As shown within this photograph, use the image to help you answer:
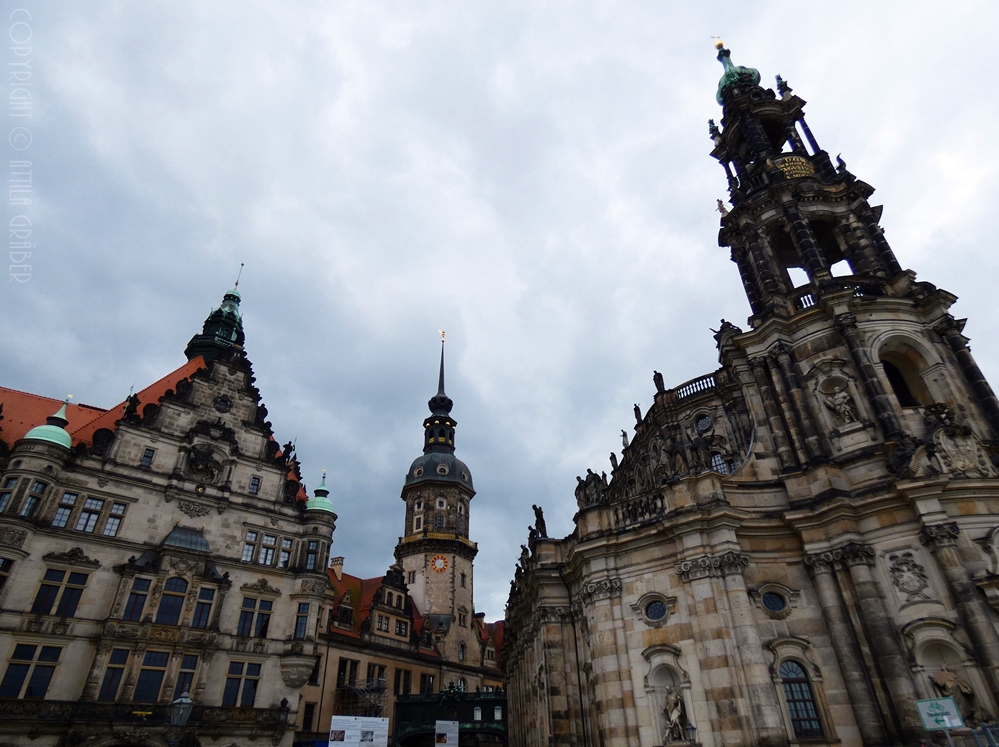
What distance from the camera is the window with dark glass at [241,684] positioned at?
3120 centimetres

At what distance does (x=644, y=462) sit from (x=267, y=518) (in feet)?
79.9

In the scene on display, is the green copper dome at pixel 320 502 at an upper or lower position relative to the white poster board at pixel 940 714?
upper

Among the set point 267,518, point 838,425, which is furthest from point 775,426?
point 267,518

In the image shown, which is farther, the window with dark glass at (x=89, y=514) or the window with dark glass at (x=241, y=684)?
the window with dark glass at (x=241, y=684)

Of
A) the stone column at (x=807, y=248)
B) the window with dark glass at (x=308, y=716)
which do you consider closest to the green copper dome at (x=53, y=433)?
the window with dark glass at (x=308, y=716)

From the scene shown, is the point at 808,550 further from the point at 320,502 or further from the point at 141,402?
the point at 141,402

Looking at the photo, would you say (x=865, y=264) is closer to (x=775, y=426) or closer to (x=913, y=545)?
(x=775, y=426)

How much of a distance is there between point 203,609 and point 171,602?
1.74 meters

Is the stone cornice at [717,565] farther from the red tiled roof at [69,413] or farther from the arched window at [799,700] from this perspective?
the red tiled roof at [69,413]

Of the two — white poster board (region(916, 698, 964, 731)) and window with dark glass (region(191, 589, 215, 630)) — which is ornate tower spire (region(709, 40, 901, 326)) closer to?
white poster board (region(916, 698, 964, 731))

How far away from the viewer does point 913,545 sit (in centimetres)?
1894

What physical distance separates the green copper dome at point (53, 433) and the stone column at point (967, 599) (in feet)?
126

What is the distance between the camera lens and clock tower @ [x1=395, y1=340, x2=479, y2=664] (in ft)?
189

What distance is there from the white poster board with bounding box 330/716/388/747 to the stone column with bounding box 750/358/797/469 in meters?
23.8
